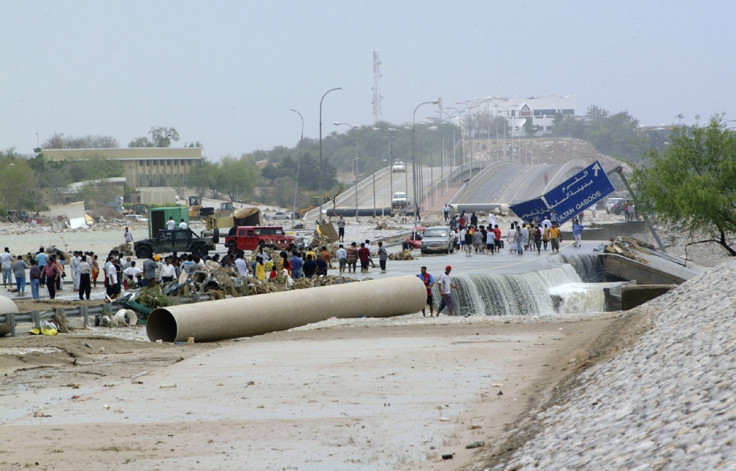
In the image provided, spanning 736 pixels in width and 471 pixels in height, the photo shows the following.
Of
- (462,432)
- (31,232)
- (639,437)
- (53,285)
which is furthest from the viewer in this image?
(31,232)

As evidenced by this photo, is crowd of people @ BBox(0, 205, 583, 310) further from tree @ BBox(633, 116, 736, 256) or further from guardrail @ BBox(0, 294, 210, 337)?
tree @ BBox(633, 116, 736, 256)

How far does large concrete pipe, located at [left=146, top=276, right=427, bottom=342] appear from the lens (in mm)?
21406

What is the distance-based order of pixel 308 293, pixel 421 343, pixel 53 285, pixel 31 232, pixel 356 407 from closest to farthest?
pixel 356 407 → pixel 421 343 → pixel 308 293 → pixel 53 285 → pixel 31 232

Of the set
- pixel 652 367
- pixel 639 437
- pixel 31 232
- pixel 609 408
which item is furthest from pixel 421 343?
pixel 31 232

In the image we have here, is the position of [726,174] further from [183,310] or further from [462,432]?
[462,432]

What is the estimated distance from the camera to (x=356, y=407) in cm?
1281

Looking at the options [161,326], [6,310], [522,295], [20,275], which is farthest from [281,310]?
[522,295]

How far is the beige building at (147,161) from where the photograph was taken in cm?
16750

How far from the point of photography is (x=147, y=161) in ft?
556

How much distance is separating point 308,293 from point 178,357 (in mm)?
6606

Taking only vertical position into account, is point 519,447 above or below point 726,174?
below

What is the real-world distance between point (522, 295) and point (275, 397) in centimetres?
2081

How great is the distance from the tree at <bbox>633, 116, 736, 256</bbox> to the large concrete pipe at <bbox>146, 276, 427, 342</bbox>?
2050cm

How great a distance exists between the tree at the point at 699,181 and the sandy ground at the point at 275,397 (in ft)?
76.6
